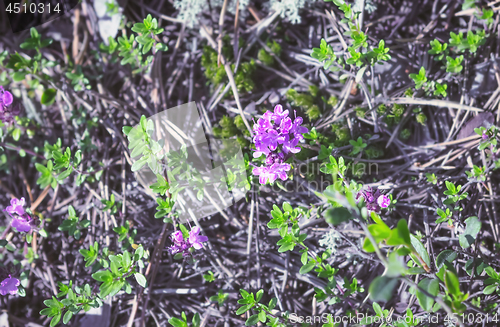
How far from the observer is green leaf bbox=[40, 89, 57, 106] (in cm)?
373

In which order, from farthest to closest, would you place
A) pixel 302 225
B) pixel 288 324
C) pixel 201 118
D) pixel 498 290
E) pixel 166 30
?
1. pixel 166 30
2. pixel 201 118
3. pixel 302 225
4. pixel 288 324
5. pixel 498 290

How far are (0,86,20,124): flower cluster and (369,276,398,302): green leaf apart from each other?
3.72 m

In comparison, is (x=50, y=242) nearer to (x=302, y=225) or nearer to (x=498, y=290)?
(x=302, y=225)

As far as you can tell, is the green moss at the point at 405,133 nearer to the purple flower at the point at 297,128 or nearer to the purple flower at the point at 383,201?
the purple flower at the point at 383,201

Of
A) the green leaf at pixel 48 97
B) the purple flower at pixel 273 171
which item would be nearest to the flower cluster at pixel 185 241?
the purple flower at pixel 273 171

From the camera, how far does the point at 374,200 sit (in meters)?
2.83

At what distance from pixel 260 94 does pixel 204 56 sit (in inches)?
28.0

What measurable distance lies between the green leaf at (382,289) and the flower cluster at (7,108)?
3.72 meters

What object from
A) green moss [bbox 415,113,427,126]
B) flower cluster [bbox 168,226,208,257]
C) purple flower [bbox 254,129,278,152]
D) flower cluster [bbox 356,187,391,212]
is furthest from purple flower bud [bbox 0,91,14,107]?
green moss [bbox 415,113,427,126]

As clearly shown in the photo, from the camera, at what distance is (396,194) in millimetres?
3271

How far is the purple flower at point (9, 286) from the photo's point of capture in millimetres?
3082

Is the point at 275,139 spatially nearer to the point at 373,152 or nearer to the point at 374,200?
the point at 374,200

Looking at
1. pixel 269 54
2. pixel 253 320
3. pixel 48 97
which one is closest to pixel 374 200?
pixel 253 320

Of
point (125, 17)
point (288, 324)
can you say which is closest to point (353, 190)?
point (288, 324)
